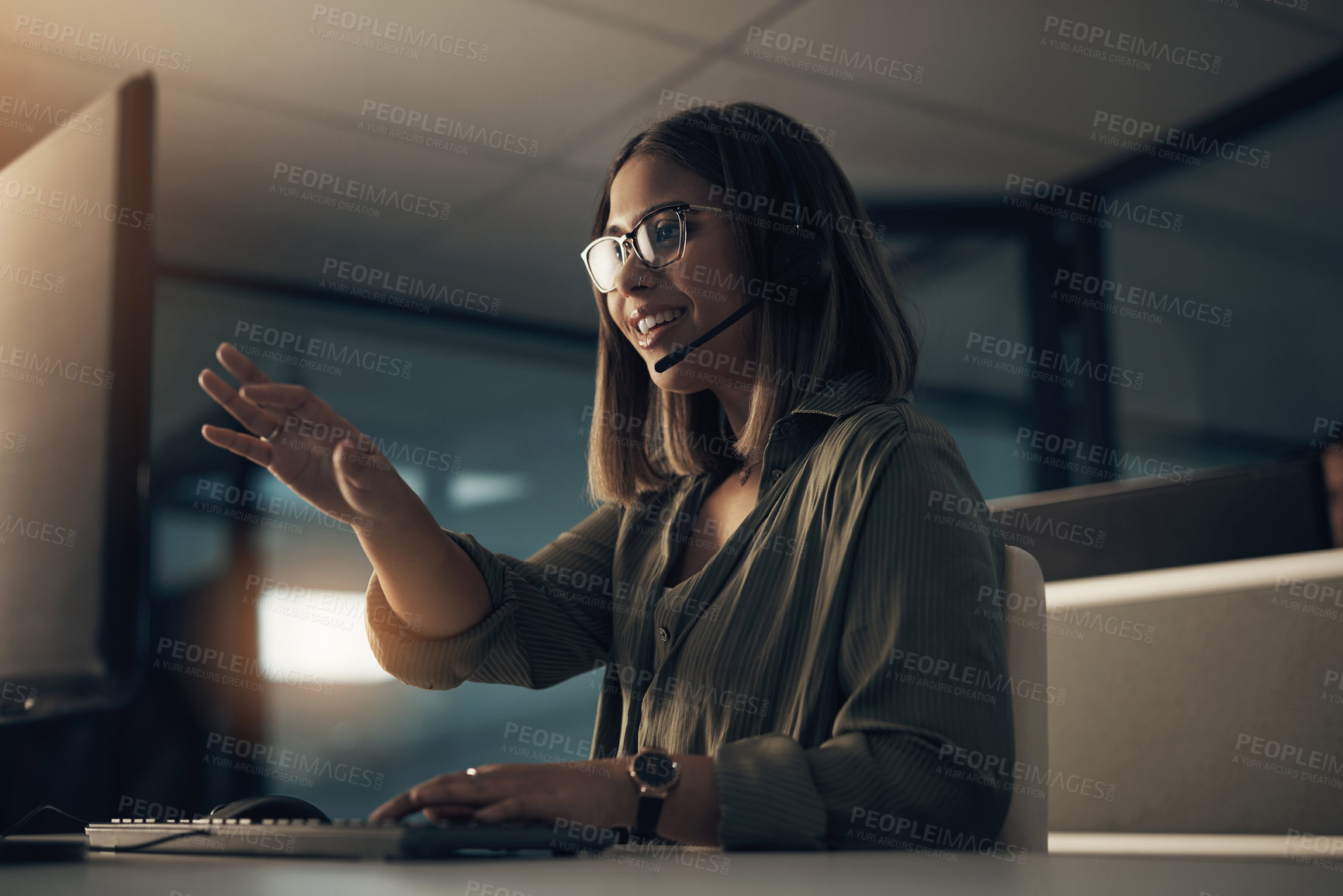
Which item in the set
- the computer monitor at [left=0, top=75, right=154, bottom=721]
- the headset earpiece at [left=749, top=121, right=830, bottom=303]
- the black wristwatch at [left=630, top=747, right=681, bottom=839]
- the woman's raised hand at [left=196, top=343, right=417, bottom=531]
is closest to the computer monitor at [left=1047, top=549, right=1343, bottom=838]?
the headset earpiece at [left=749, top=121, right=830, bottom=303]

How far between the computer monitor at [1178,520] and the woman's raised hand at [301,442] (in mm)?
1065

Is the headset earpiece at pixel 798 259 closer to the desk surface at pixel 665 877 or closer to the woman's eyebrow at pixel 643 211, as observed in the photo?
the woman's eyebrow at pixel 643 211

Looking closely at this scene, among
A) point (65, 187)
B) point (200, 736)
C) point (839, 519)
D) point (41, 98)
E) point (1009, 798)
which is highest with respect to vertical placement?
point (41, 98)

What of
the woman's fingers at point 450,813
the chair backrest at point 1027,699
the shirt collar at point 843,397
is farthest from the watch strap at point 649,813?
the shirt collar at point 843,397

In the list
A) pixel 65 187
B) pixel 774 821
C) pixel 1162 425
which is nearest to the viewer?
pixel 774 821

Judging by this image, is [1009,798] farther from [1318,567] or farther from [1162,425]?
[1162,425]

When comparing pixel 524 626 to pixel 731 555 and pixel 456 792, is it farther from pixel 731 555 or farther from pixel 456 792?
pixel 456 792

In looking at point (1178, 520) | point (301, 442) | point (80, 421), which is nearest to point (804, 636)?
point (301, 442)

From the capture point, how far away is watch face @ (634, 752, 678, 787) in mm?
614

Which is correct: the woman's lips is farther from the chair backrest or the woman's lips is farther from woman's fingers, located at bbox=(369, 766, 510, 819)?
woman's fingers, located at bbox=(369, 766, 510, 819)

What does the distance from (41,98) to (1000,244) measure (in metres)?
3.00

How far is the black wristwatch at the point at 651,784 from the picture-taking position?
0.61 metres

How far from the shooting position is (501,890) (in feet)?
1.28

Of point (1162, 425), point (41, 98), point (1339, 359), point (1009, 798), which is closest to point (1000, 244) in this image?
point (1162, 425)
